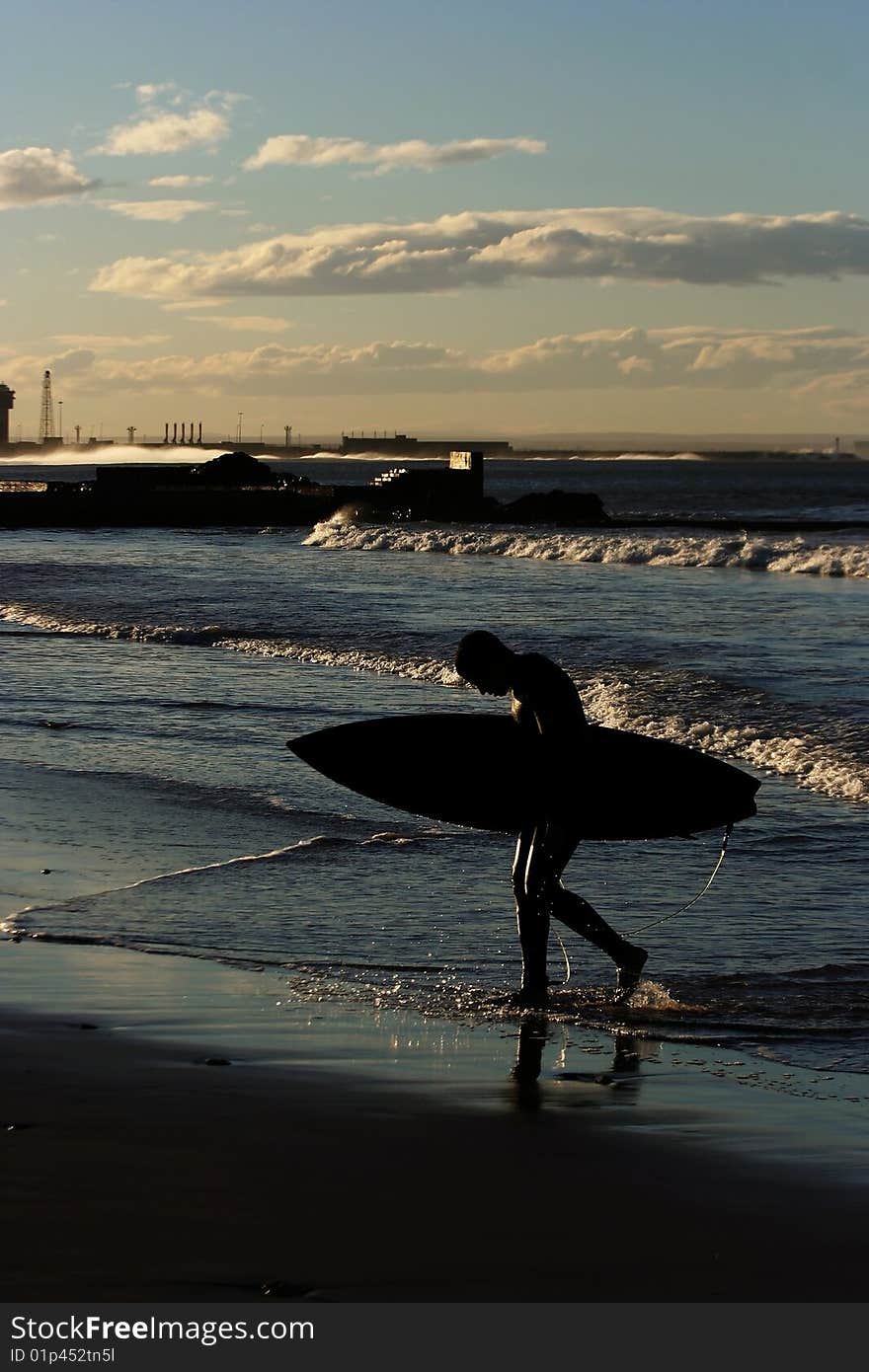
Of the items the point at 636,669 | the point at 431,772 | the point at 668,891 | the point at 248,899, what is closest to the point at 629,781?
the point at 431,772

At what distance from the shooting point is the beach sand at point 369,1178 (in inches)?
186

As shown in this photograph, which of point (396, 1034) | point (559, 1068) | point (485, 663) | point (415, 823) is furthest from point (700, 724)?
point (559, 1068)

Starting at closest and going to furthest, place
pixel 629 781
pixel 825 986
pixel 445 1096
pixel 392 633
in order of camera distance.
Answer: pixel 445 1096, pixel 825 986, pixel 629 781, pixel 392 633

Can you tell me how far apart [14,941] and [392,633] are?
62.0ft

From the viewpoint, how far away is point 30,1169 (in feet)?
18.0

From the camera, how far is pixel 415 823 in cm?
1302

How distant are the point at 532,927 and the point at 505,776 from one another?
1073 mm

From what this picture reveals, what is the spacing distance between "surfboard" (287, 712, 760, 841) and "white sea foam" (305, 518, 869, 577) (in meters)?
39.5

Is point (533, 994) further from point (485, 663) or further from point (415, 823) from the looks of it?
point (415, 823)

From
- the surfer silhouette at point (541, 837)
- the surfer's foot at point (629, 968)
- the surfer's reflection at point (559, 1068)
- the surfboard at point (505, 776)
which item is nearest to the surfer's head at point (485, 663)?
the surfer silhouette at point (541, 837)

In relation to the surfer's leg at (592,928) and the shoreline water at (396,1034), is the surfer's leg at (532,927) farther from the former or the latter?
the shoreline water at (396,1034)

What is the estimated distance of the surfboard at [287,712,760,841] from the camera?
9.15 meters

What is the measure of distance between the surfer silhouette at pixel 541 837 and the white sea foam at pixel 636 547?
4050cm
